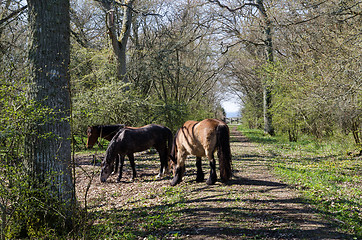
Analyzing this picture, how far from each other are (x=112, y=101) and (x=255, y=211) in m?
7.54

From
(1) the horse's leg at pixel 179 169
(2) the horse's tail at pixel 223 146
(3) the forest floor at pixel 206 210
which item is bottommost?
(3) the forest floor at pixel 206 210

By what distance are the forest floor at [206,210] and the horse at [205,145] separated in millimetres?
315

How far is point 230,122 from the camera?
67.0m

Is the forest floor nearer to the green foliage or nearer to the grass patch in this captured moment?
the grass patch

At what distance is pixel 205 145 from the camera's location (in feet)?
21.8

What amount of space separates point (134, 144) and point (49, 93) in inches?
151

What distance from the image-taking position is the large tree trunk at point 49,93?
13.9 feet

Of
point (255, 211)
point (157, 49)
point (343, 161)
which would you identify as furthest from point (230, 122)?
point (255, 211)

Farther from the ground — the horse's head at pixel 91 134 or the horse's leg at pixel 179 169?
the horse's head at pixel 91 134

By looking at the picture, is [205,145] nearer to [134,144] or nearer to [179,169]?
[179,169]

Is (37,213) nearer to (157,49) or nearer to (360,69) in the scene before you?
(360,69)

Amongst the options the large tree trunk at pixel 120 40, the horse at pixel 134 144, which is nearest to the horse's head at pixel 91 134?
the horse at pixel 134 144

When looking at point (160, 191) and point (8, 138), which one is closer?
point (8, 138)

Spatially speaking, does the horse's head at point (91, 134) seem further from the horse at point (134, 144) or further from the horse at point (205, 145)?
the horse at point (205, 145)
